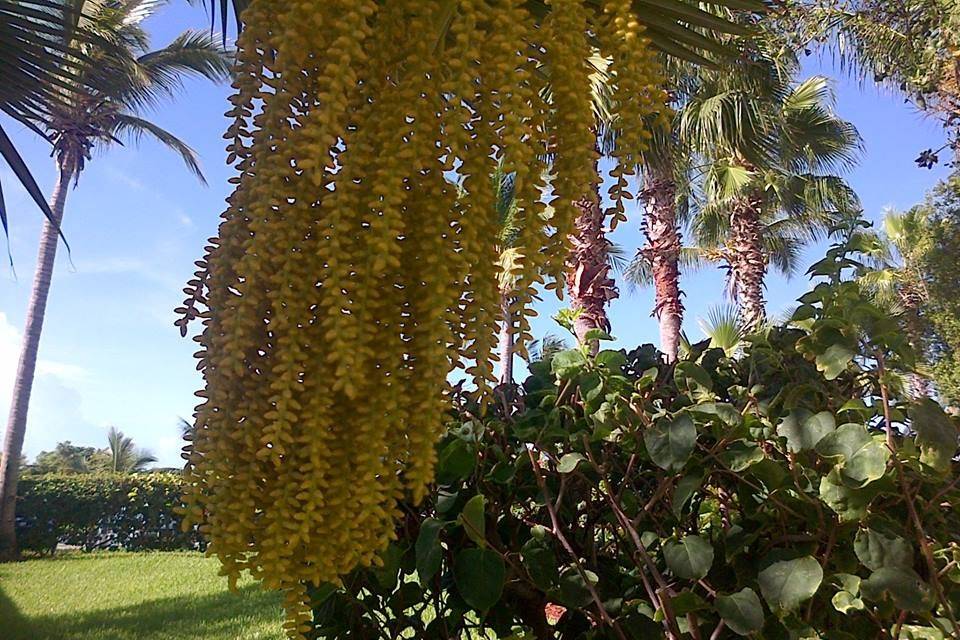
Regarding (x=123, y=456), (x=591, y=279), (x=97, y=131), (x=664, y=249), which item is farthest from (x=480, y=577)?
(x=123, y=456)

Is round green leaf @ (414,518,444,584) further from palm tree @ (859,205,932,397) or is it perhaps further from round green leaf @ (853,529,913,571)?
palm tree @ (859,205,932,397)

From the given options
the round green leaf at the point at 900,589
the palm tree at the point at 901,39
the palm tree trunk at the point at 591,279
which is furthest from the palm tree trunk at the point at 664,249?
the round green leaf at the point at 900,589

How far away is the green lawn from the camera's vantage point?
3969 millimetres

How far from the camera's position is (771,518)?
851 millimetres

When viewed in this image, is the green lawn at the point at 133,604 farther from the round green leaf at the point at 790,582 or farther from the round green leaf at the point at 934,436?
the round green leaf at the point at 934,436

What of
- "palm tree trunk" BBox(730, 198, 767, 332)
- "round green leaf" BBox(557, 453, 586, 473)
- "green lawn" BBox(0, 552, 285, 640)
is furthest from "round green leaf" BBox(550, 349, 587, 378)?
"palm tree trunk" BBox(730, 198, 767, 332)

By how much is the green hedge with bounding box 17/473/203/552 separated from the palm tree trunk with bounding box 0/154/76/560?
345 millimetres

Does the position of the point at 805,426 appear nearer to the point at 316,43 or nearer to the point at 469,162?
the point at 469,162

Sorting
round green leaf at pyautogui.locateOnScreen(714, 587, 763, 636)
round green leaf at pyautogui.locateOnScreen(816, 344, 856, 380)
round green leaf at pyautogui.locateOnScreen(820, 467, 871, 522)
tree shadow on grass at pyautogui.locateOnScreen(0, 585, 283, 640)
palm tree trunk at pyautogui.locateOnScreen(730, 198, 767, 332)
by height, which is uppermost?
palm tree trunk at pyautogui.locateOnScreen(730, 198, 767, 332)

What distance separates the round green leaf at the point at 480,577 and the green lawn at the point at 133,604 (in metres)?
2.24

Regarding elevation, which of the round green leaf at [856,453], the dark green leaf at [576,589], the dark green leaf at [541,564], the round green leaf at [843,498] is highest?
the round green leaf at [856,453]

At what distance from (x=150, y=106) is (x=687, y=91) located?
8402 mm

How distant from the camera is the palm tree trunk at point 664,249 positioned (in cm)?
644

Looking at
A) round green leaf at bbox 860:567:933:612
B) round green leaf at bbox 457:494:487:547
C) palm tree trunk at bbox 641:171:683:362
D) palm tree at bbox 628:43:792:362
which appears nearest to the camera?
round green leaf at bbox 860:567:933:612
